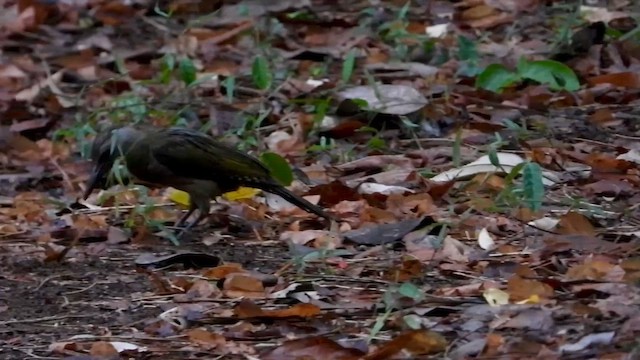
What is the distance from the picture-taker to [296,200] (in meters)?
5.64

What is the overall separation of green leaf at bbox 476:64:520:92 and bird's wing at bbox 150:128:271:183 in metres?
2.25

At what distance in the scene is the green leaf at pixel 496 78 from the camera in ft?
25.0

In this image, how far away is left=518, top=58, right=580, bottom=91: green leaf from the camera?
7.58 meters

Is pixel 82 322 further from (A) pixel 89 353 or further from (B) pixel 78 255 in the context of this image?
(B) pixel 78 255

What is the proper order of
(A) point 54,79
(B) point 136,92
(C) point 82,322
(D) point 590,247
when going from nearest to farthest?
1. (C) point 82,322
2. (D) point 590,247
3. (B) point 136,92
4. (A) point 54,79

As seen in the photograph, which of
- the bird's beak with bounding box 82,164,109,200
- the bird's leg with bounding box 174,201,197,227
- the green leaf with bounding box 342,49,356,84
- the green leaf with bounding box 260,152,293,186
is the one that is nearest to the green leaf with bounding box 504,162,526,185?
the green leaf with bounding box 260,152,293,186

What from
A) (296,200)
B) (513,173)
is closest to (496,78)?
(513,173)

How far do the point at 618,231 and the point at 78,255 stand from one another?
2.03 m

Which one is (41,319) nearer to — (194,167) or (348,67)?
(194,167)

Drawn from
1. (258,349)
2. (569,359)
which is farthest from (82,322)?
(569,359)

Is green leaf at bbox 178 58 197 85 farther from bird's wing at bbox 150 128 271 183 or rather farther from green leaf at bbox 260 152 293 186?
bird's wing at bbox 150 128 271 183

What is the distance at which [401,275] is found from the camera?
468cm

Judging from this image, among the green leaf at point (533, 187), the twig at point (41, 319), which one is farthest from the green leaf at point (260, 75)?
the twig at point (41, 319)

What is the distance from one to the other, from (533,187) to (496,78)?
252 centimetres
